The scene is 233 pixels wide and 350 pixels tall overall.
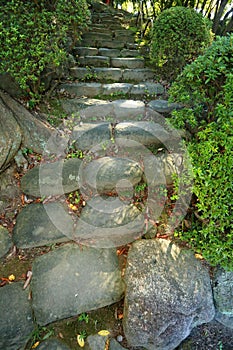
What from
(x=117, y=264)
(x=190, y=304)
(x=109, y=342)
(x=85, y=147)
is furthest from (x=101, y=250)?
(x=85, y=147)

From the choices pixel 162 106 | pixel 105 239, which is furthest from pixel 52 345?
pixel 162 106

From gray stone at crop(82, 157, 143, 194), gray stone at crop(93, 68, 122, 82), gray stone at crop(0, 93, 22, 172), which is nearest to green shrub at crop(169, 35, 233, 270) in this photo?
gray stone at crop(82, 157, 143, 194)

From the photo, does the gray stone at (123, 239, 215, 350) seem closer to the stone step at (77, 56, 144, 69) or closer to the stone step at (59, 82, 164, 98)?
the stone step at (59, 82, 164, 98)

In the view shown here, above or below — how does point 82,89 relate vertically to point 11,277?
above

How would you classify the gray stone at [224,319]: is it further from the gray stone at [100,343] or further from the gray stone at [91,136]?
the gray stone at [91,136]

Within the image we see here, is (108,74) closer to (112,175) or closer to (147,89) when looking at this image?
(147,89)

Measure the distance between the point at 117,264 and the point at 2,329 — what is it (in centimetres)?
85

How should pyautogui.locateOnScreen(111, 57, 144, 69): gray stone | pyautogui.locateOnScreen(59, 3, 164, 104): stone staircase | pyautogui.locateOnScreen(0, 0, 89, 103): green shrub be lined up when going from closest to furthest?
pyautogui.locateOnScreen(0, 0, 89, 103): green shrub → pyautogui.locateOnScreen(59, 3, 164, 104): stone staircase → pyautogui.locateOnScreen(111, 57, 144, 69): gray stone

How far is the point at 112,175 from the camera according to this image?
7.49ft

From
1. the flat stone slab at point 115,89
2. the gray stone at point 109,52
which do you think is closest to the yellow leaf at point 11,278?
the flat stone slab at point 115,89

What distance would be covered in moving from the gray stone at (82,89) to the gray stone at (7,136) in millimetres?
1177

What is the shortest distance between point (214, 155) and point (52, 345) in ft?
5.51

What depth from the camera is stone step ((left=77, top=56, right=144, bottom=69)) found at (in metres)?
4.46

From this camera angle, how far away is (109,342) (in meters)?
1.65
